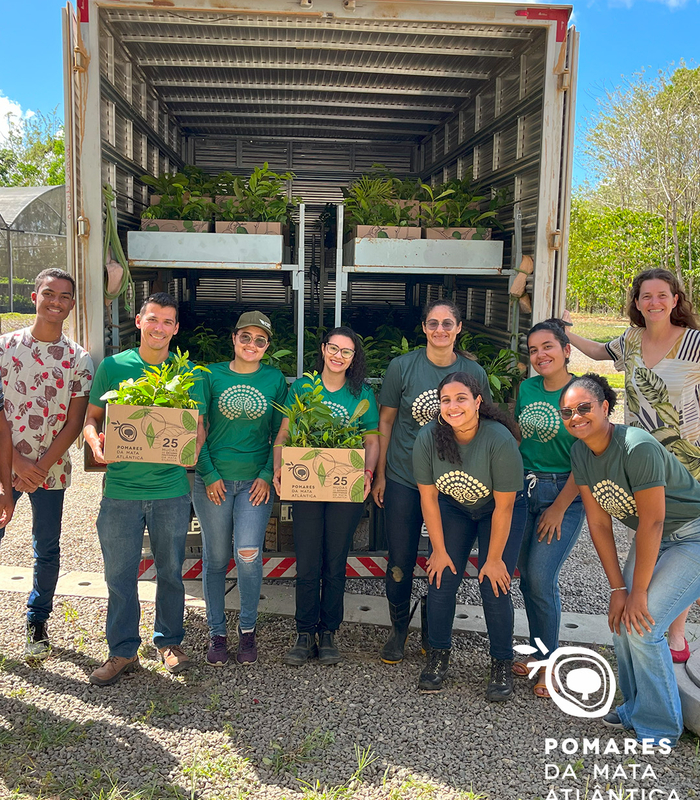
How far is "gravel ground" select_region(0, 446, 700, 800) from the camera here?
3039mm

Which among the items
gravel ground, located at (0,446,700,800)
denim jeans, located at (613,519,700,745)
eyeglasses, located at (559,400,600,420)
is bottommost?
gravel ground, located at (0,446,700,800)

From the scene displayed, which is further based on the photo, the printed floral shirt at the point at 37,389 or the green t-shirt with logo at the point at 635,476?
the printed floral shirt at the point at 37,389

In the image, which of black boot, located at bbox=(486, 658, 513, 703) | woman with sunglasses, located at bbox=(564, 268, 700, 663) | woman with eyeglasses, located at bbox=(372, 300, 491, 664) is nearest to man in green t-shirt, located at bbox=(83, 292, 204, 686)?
woman with eyeglasses, located at bbox=(372, 300, 491, 664)

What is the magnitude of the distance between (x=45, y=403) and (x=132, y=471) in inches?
27.9

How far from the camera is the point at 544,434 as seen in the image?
12.4 feet

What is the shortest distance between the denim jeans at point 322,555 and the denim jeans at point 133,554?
0.64 m

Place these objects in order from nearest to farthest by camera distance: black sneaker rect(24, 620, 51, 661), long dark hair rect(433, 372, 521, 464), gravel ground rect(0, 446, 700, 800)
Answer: gravel ground rect(0, 446, 700, 800) → long dark hair rect(433, 372, 521, 464) → black sneaker rect(24, 620, 51, 661)

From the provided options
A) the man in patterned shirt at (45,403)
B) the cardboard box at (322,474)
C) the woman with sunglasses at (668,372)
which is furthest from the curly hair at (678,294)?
the man in patterned shirt at (45,403)

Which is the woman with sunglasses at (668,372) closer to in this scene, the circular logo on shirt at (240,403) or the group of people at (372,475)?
the group of people at (372,475)

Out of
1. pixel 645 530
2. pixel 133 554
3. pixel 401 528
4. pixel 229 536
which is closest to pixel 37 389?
pixel 133 554

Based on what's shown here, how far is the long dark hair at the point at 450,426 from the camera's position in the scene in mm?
3466

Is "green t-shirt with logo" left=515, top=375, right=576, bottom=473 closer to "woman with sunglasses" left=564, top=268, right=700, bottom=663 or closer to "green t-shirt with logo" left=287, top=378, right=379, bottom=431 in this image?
Answer: "woman with sunglasses" left=564, top=268, right=700, bottom=663

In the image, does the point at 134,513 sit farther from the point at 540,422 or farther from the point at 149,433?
the point at 540,422

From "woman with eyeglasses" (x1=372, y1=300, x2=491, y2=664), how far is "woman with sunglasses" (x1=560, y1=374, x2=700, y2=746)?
660mm
